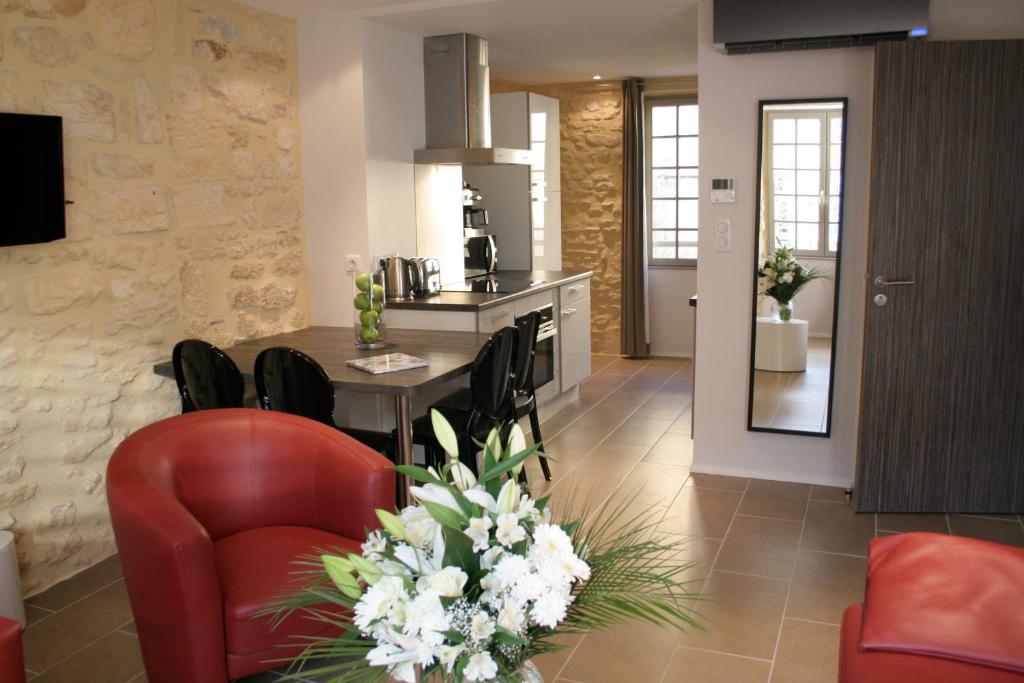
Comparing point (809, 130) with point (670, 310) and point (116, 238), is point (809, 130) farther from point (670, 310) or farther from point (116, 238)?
point (670, 310)

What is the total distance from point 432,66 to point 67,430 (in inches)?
112

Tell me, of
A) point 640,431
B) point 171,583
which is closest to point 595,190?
point 640,431

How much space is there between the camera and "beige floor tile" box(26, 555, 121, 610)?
3.38 meters

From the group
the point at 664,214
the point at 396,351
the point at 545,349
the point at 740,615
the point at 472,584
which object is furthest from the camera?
the point at 664,214

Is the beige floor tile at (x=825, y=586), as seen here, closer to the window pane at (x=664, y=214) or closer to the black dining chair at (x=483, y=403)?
the black dining chair at (x=483, y=403)

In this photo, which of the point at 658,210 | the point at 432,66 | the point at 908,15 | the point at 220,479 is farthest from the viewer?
the point at 658,210

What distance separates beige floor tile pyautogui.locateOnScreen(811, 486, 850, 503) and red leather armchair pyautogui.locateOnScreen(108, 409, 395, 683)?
93.6 inches

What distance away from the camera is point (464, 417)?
13.2 ft

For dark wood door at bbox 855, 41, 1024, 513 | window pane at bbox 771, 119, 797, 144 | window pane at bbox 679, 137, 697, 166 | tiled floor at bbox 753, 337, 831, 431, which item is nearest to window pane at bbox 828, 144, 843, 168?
window pane at bbox 771, 119, 797, 144

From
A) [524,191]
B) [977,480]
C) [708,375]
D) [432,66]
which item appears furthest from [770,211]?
[524,191]

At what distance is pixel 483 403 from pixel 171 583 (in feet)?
5.72

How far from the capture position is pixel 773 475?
456 cm

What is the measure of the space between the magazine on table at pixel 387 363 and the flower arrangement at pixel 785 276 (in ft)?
5.65

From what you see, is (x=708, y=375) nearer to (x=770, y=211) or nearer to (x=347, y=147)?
(x=770, y=211)
